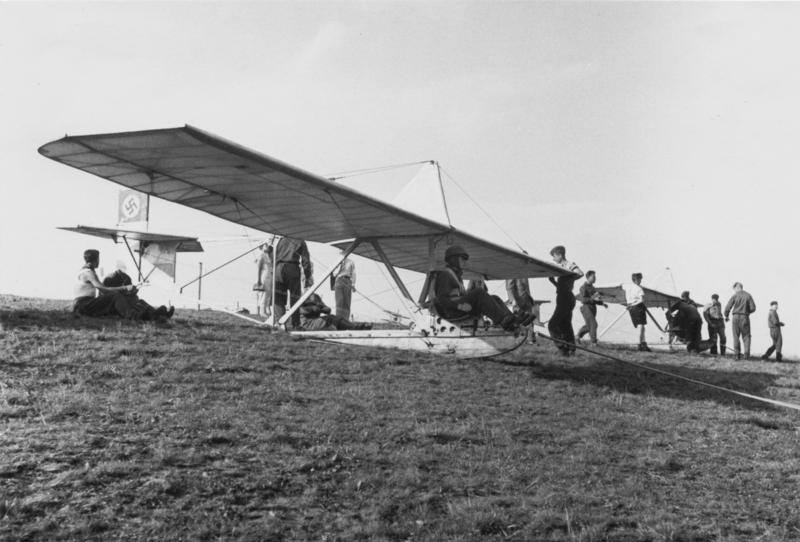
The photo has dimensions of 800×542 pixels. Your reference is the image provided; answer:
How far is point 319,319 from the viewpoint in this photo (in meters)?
13.6

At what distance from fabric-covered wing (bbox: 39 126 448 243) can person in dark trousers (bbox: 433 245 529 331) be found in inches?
42.9

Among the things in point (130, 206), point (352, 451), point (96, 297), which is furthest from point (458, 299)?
point (130, 206)

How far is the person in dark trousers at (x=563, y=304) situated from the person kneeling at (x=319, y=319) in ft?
12.3

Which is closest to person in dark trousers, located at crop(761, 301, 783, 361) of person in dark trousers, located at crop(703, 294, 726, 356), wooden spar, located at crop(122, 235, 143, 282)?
person in dark trousers, located at crop(703, 294, 726, 356)

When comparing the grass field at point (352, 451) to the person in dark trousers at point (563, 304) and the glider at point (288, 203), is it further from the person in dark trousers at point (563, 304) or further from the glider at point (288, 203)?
the person in dark trousers at point (563, 304)

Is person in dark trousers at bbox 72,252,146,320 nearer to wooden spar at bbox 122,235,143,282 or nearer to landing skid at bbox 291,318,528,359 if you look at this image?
landing skid at bbox 291,318,528,359

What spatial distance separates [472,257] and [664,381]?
4.82m

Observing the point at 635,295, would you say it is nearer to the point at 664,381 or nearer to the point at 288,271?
the point at 664,381

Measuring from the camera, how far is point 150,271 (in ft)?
68.0

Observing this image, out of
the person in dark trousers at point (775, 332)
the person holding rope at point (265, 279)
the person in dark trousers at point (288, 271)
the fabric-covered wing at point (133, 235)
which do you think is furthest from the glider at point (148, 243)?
the person in dark trousers at point (775, 332)

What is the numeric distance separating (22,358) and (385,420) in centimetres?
465

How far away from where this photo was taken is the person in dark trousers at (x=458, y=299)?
10.4 m

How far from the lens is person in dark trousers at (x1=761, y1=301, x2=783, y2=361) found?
1916 centimetres

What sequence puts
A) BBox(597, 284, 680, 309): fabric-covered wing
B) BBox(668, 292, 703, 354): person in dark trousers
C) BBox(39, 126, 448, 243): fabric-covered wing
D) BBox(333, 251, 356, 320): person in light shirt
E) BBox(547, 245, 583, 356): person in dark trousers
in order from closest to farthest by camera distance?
BBox(39, 126, 448, 243): fabric-covered wing < BBox(547, 245, 583, 356): person in dark trousers < BBox(333, 251, 356, 320): person in light shirt < BBox(668, 292, 703, 354): person in dark trousers < BBox(597, 284, 680, 309): fabric-covered wing
